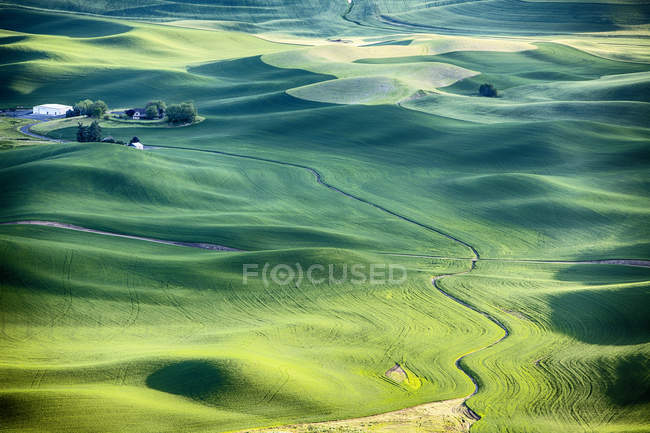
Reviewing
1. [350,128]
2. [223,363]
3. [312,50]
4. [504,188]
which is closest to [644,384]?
[223,363]

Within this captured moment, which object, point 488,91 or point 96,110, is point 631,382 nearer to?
point 488,91

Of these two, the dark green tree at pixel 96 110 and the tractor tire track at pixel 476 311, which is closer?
the tractor tire track at pixel 476 311

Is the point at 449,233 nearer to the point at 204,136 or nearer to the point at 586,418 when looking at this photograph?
the point at 586,418

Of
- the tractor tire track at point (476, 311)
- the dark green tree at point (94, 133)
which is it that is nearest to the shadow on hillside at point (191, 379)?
the tractor tire track at point (476, 311)

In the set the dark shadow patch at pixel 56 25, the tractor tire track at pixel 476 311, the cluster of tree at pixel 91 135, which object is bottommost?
the tractor tire track at pixel 476 311

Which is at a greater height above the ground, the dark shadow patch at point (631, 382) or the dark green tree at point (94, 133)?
the dark green tree at point (94, 133)

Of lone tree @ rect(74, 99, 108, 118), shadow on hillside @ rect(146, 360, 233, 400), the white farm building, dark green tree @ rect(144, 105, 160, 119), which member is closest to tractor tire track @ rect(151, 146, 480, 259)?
dark green tree @ rect(144, 105, 160, 119)

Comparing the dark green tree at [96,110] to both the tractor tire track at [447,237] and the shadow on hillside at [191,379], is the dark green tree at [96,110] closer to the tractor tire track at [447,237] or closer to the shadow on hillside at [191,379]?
the tractor tire track at [447,237]
